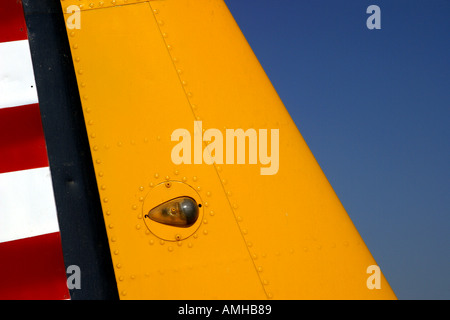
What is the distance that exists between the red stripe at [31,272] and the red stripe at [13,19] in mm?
895

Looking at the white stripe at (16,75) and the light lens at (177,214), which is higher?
the white stripe at (16,75)

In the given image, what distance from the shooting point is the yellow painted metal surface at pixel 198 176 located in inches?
86.9

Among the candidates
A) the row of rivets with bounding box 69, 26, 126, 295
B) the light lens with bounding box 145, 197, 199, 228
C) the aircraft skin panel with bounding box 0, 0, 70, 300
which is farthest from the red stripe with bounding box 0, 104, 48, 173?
the light lens with bounding box 145, 197, 199, 228

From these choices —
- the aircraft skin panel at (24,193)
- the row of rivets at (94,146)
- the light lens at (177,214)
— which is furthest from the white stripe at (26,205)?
the light lens at (177,214)

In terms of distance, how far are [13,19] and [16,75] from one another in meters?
0.27

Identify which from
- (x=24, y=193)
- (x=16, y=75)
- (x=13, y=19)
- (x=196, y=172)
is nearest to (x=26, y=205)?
(x=24, y=193)

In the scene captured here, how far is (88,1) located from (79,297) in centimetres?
125

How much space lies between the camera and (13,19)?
7.99 feet

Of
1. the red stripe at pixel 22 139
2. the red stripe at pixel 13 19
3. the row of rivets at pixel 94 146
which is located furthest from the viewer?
the red stripe at pixel 13 19

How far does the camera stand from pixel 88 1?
2.37m

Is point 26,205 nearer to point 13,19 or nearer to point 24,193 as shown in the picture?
point 24,193

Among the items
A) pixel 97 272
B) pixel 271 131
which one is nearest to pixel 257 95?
pixel 271 131

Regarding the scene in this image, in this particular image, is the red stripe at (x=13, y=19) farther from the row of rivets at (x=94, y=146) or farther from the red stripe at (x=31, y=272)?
the red stripe at (x=31, y=272)

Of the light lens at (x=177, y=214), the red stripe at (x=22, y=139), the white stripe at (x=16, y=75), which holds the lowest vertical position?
the light lens at (x=177, y=214)
